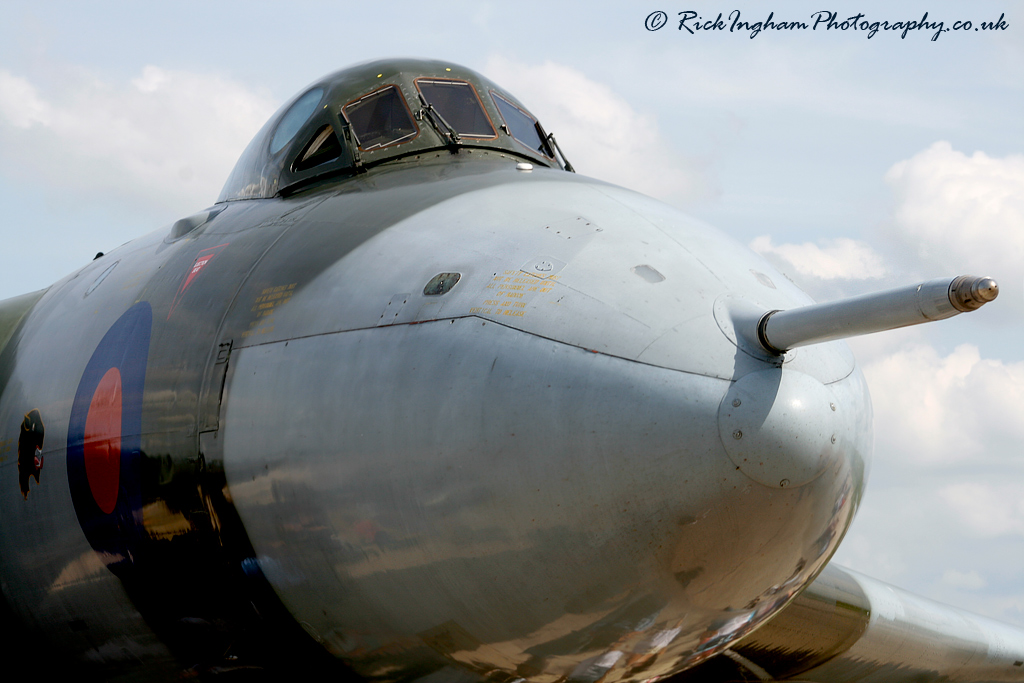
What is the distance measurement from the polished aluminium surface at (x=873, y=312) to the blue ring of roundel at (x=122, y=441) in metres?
3.23

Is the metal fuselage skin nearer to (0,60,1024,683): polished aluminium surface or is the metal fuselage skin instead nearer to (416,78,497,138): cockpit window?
(0,60,1024,683): polished aluminium surface

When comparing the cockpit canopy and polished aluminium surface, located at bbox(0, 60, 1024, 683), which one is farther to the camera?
the cockpit canopy

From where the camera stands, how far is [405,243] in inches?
183

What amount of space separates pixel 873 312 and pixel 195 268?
3.64 meters

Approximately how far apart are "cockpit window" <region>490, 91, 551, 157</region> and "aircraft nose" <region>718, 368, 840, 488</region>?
11.4ft

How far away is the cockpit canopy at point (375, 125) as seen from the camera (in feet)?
20.0

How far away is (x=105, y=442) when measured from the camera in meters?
5.52

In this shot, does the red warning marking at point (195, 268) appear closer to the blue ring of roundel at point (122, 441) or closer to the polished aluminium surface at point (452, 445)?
the polished aluminium surface at point (452, 445)

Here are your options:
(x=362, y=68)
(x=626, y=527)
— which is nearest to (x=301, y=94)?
(x=362, y=68)

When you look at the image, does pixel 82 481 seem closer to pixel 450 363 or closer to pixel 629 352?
pixel 450 363

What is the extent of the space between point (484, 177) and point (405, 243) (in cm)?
82

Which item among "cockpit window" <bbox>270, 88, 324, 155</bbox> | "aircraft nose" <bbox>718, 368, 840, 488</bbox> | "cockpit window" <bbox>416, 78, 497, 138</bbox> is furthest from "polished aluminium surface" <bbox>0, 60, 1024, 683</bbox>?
"cockpit window" <bbox>270, 88, 324, 155</bbox>

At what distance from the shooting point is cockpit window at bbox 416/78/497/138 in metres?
6.36

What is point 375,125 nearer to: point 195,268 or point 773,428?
point 195,268
